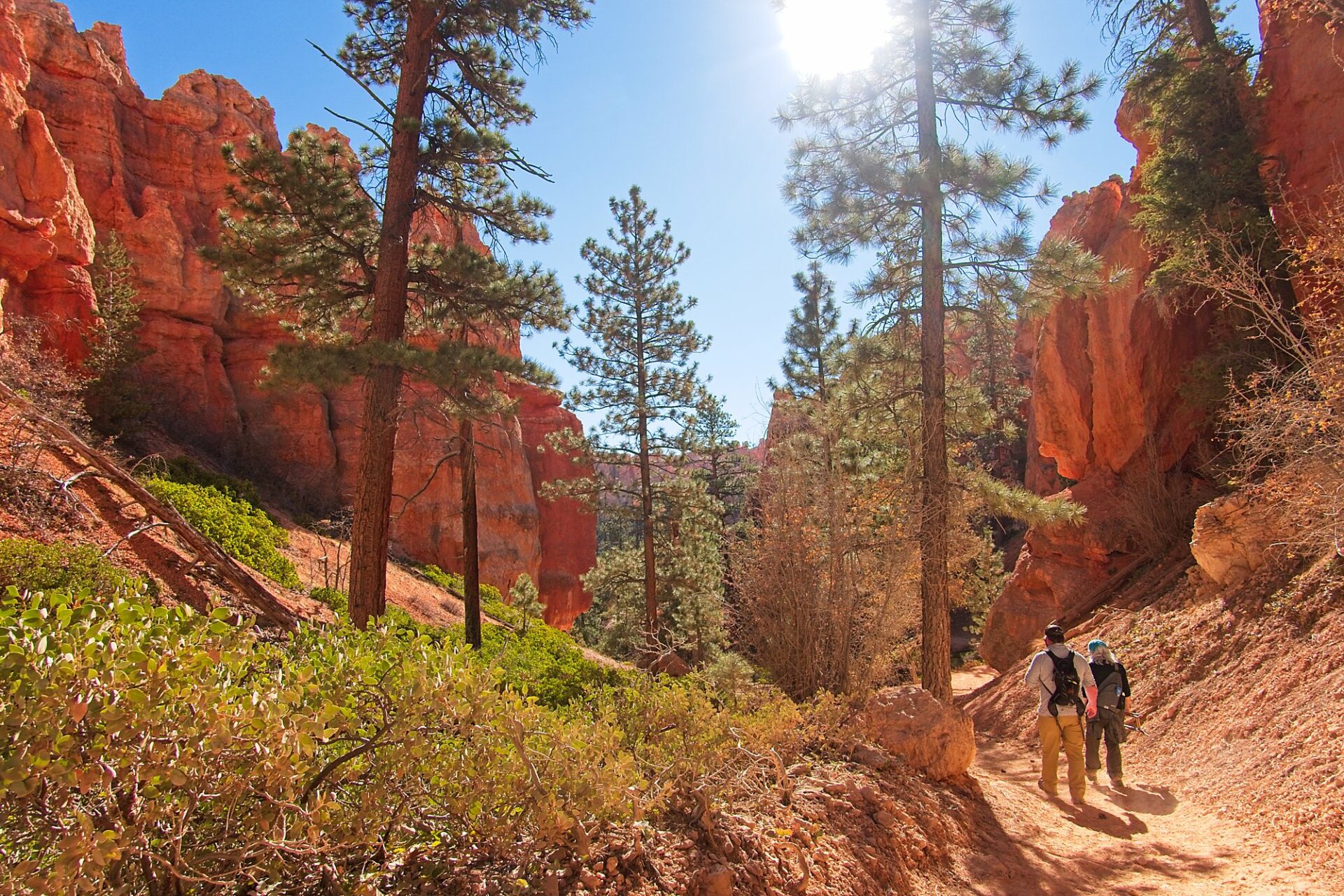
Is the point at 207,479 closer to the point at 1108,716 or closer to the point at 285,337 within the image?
the point at 285,337

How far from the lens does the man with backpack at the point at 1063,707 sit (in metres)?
6.61

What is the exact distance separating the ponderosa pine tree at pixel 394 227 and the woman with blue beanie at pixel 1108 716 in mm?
7575

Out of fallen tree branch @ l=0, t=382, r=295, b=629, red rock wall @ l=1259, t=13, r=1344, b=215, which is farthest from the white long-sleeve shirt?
fallen tree branch @ l=0, t=382, r=295, b=629

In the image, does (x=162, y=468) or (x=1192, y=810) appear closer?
(x=1192, y=810)

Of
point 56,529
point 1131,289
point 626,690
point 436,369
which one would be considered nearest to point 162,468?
point 56,529

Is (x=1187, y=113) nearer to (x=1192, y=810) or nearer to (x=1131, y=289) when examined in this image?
(x=1131, y=289)

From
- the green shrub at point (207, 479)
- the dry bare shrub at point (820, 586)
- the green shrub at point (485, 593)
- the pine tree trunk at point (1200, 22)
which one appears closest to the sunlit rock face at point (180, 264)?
the green shrub at point (485, 593)

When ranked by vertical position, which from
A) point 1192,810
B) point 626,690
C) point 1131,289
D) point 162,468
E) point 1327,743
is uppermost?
point 1131,289

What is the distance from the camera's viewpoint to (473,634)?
12445mm

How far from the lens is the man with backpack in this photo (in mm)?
6613

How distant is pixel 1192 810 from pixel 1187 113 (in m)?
11.6

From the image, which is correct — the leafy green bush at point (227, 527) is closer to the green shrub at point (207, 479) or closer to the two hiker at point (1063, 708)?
the green shrub at point (207, 479)

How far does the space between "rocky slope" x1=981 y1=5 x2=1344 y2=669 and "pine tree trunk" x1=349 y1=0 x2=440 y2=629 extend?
9989 mm

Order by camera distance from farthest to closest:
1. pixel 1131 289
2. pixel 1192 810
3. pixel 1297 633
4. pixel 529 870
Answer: pixel 1131 289 < pixel 1297 633 < pixel 1192 810 < pixel 529 870
